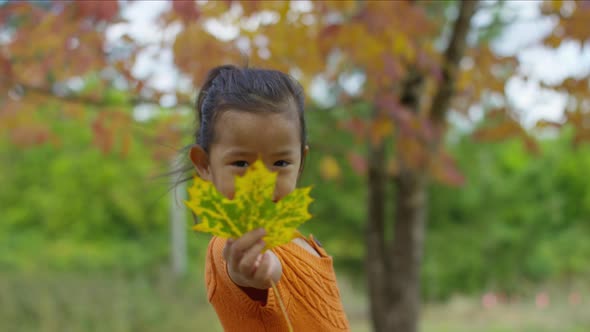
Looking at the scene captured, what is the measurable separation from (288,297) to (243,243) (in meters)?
0.26

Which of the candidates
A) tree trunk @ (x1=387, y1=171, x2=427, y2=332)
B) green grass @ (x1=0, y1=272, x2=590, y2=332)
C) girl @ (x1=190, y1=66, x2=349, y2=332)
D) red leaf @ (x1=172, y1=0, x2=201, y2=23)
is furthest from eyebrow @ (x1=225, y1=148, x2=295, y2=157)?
green grass @ (x1=0, y1=272, x2=590, y2=332)

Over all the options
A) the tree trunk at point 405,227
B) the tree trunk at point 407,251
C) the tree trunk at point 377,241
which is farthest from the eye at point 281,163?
the tree trunk at point 377,241

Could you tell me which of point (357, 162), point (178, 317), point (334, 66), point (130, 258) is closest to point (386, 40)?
point (357, 162)

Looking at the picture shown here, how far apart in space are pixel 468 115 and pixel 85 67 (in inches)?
123

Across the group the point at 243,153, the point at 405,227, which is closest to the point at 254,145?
the point at 243,153

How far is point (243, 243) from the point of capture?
35.9 inches

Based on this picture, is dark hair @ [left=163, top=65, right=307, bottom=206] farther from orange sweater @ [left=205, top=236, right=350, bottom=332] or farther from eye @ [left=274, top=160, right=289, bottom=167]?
orange sweater @ [left=205, top=236, right=350, bottom=332]

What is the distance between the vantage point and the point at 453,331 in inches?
395

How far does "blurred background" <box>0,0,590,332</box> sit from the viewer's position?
145 inches

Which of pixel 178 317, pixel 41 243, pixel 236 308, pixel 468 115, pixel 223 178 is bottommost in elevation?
pixel 236 308

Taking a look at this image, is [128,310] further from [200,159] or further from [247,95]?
[247,95]

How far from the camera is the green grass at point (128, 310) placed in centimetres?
672

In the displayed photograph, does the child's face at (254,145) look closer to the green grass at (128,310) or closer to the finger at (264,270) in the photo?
the finger at (264,270)

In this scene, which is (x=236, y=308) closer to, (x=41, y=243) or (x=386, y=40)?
(x=386, y=40)
